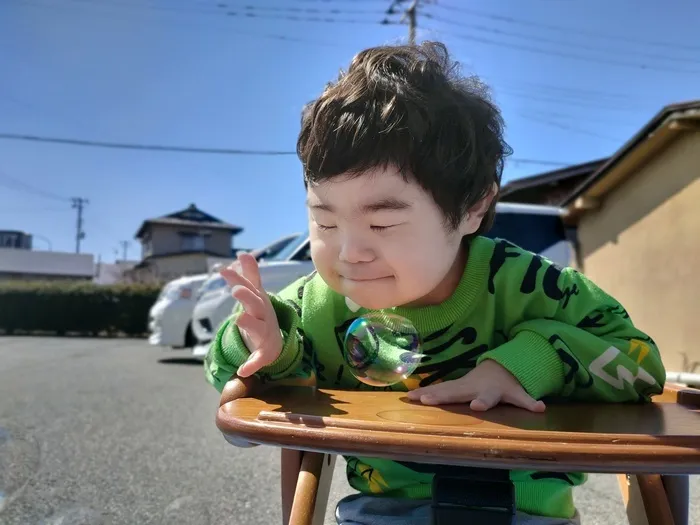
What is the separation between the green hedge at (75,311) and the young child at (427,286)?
18455 mm

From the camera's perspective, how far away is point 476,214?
116 cm

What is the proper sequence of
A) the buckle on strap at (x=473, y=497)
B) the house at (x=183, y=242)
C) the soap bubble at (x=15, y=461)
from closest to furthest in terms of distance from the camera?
the buckle on strap at (x=473, y=497) → the soap bubble at (x=15, y=461) → the house at (x=183, y=242)

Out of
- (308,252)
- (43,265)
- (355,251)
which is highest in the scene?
(43,265)

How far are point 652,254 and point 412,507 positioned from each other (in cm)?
592

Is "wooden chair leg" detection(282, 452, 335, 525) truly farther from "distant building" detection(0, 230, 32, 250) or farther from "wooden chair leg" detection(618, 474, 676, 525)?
"distant building" detection(0, 230, 32, 250)

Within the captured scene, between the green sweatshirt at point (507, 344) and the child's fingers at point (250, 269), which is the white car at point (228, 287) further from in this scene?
the child's fingers at point (250, 269)

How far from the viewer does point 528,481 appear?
3.53 feet

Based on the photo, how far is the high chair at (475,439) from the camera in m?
0.70

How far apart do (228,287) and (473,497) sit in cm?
503

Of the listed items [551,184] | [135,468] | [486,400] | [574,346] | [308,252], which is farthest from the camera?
[551,184]

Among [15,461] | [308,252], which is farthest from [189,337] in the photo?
[15,461]

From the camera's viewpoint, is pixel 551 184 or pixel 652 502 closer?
pixel 652 502

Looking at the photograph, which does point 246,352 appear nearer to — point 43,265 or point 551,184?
point 551,184

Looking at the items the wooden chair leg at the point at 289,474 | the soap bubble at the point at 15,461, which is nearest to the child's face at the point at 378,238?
the wooden chair leg at the point at 289,474
